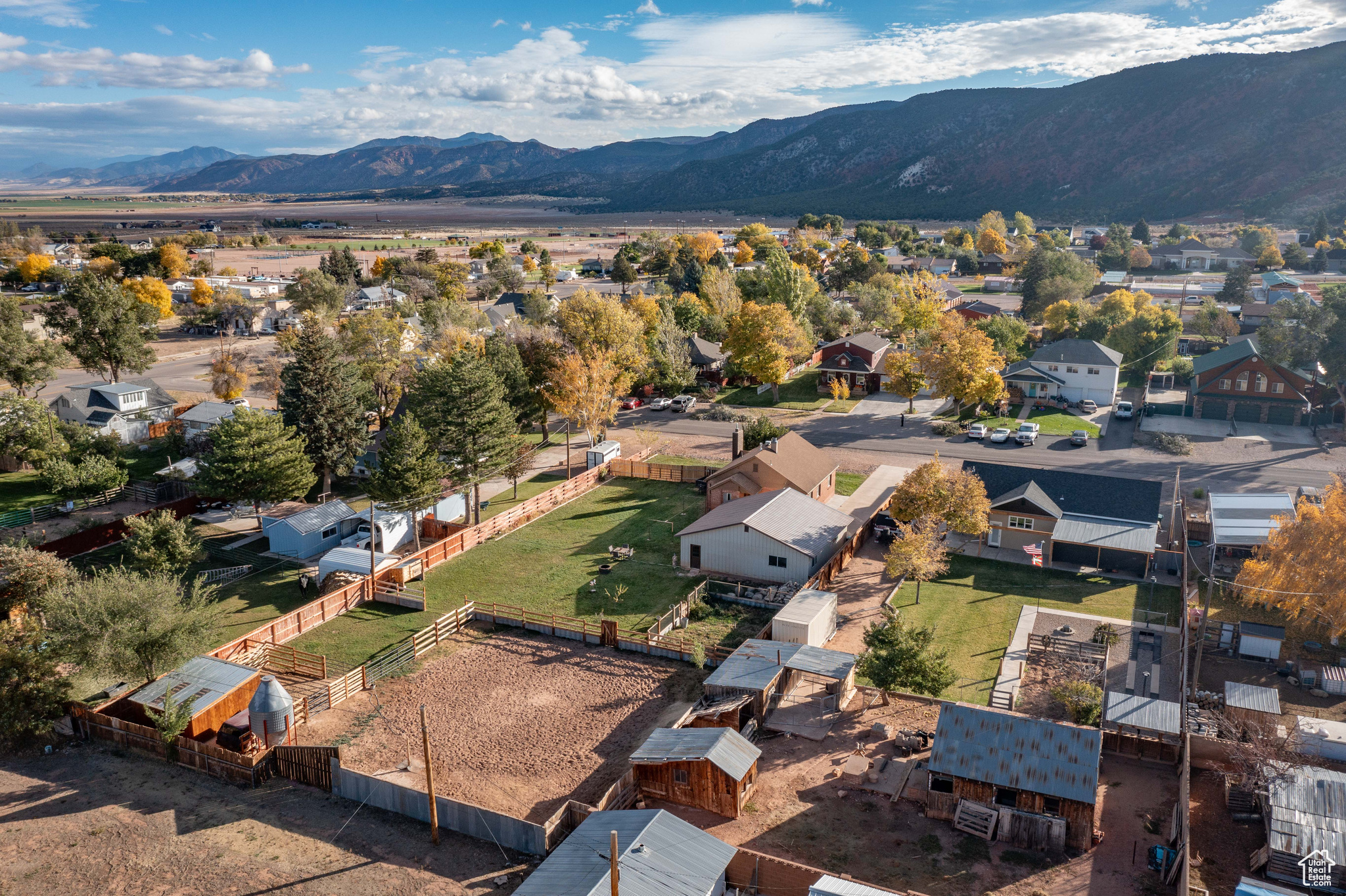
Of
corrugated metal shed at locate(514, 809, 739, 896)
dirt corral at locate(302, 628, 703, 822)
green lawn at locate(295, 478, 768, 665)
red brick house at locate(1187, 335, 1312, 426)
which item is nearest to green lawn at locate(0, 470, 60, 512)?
green lawn at locate(295, 478, 768, 665)

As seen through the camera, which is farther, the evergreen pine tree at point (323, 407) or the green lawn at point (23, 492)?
the green lawn at point (23, 492)

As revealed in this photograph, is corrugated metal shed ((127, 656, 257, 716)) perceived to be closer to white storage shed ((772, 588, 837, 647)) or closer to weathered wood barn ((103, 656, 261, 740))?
weathered wood barn ((103, 656, 261, 740))

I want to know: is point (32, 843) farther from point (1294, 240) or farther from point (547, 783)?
point (1294, 240)

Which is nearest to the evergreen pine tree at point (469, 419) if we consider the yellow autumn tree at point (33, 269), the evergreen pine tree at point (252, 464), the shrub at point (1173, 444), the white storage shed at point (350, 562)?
the evergreen pine tree at point (252, 464)

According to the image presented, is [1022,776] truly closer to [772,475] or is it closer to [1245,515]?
[772,475]

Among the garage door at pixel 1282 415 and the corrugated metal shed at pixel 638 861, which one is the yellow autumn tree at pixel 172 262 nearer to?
the corrugated metal shed at pixel 638 861

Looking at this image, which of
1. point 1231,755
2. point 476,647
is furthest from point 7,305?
point 1231,755

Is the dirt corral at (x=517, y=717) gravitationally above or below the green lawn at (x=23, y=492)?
below
